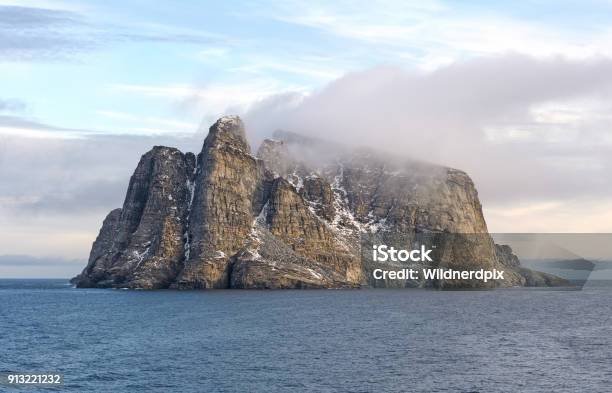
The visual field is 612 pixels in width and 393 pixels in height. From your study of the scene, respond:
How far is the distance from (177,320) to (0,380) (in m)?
67.6

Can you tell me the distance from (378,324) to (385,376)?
5678cm

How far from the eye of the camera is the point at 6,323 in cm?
15562

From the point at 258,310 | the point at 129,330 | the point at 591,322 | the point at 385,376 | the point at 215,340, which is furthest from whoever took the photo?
the point at 258,310

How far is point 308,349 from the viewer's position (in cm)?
11556

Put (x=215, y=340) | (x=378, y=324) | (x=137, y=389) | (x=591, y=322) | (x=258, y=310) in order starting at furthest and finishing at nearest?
(x=258, y=310) < (x=591, y=322) < (x=378, y=324) < (x=215, y=340) < (x=137, y=389)

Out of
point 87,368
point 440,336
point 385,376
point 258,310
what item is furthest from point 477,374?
point 258,310

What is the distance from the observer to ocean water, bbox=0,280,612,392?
9050 cm

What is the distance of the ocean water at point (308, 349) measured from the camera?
297 feet

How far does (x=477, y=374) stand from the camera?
314 ft

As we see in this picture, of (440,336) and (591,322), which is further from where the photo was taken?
(591,322)

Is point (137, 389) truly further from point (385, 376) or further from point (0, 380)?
point (385, 376)

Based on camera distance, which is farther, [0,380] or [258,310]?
[258,310]

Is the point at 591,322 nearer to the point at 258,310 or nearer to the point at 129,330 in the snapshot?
the point at 258,310

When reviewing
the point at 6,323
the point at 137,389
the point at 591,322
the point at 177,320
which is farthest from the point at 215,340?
the point at 591,322
